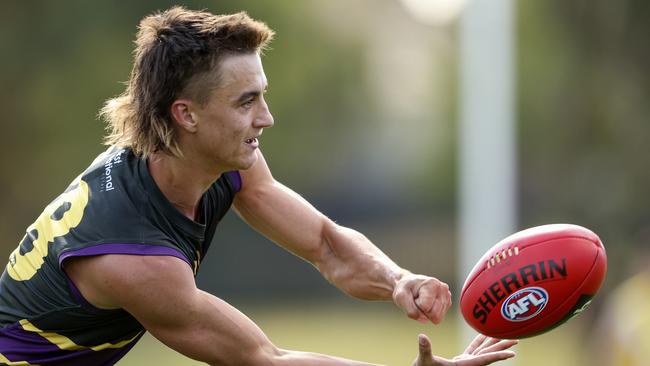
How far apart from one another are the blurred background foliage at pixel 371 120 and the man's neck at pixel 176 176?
7.25 m

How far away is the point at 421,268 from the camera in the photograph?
2802cm

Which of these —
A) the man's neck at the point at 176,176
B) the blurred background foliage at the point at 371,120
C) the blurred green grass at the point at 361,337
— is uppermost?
the man's neck at the point at 176,176

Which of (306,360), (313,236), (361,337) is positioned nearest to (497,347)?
(306,360)

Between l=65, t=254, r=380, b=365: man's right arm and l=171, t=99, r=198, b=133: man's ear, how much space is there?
624 millimetres

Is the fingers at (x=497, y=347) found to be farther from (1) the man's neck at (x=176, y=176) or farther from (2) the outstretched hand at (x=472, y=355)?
(1) the man's neck at (x=176, y=176)

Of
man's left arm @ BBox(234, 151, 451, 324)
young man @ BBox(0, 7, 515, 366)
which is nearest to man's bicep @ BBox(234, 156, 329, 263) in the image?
man's left arm @ BBox(234, 151, 451, 324)

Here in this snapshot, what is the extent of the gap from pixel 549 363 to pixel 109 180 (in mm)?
15161

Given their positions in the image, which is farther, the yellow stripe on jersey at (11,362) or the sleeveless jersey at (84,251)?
the yellow stripe on jersey at (11,362)

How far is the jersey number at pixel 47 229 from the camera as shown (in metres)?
5.49

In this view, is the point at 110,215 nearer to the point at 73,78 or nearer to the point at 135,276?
the point at 135,276

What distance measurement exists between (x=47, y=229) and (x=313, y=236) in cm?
146

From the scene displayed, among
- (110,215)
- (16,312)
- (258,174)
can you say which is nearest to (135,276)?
(110,215)

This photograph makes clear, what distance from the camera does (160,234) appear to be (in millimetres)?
5395

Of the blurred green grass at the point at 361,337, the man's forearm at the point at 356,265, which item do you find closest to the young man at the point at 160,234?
the man's forearm at the point at 356,265
